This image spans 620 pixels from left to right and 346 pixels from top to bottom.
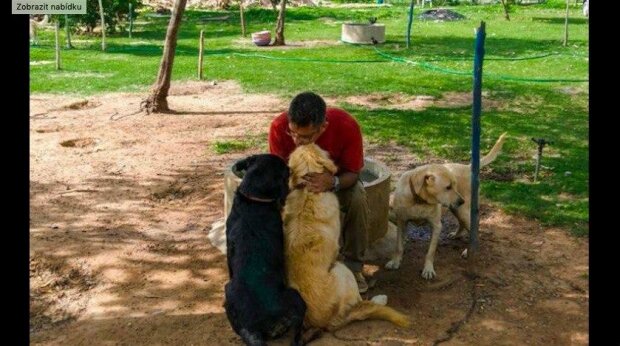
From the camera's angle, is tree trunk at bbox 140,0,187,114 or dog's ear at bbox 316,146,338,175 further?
tree trunk at bbox 140,0,187,114

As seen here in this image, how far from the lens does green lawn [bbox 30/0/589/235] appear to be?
8.25 meters

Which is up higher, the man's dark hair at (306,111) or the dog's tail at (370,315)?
the man's dark hair at (306,111)

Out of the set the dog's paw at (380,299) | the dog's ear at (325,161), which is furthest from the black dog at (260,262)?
the dog's paw at (380,299)

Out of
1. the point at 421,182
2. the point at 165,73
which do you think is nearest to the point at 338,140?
the point at 421,182

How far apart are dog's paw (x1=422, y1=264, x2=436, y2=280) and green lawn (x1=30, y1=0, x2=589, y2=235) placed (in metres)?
1.81

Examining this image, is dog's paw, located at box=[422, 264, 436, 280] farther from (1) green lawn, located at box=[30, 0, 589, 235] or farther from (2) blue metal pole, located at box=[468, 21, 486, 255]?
(1) green lawn, located at box=[30, 0, 589, 235]

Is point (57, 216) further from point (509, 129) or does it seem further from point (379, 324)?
point (509, 129)

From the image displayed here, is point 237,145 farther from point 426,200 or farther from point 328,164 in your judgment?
point 328,164

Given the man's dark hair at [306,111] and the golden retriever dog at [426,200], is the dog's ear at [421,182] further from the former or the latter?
the man's dark hair at [306,111]

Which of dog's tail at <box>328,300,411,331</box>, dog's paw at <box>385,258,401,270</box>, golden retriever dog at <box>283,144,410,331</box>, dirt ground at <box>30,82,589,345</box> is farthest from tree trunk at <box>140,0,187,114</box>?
dog's tail at <box>328,300,411,331</box>

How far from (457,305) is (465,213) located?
3.93ft

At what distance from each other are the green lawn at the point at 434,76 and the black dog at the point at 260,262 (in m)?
3.52

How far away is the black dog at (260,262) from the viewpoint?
4172 millimetres

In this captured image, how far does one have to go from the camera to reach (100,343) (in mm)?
4664
